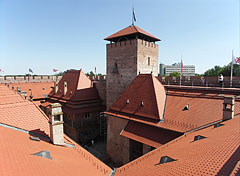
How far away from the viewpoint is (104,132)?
24484 millimetres

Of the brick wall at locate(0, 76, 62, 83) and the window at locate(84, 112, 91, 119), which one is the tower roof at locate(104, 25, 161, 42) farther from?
the brick wall at locate(0, 76, 62, 83)

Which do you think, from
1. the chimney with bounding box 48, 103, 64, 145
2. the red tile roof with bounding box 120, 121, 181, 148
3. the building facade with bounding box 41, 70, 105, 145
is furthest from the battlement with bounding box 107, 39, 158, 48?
the chimney with bounding box 48, 103, 64, 145

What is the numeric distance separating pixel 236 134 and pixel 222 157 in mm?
2629

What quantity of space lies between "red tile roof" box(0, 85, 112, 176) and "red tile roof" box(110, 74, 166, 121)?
702 centimetres

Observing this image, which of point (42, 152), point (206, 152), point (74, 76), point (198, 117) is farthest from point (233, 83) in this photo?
point (74, 76)

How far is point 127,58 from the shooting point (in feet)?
62.6

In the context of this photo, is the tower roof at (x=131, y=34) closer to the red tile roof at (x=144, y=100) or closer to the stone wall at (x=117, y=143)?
the red tile roof at (x=144, y=100)

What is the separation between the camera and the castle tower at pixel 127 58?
18.3 meters

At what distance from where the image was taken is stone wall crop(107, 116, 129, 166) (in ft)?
48.3

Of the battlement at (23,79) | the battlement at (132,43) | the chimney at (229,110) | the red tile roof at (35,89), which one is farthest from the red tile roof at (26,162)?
the battlement at (23,79)

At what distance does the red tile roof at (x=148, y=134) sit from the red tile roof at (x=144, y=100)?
960 mm

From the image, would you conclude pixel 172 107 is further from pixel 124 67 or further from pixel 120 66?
pixel 120 66

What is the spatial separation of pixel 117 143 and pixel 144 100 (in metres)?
5.67

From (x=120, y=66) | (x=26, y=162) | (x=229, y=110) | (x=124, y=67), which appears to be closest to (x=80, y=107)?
(x=120, y=66)
